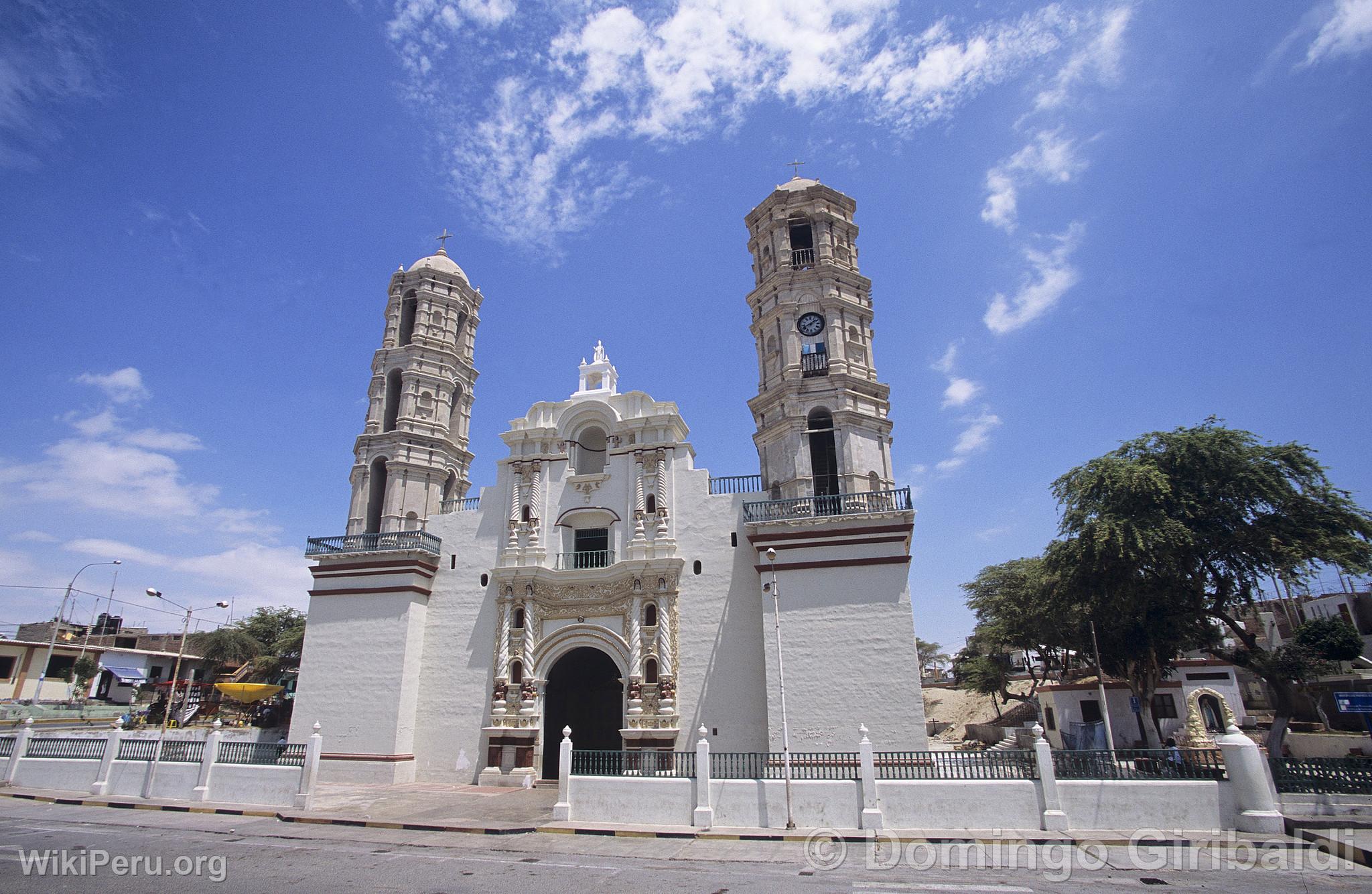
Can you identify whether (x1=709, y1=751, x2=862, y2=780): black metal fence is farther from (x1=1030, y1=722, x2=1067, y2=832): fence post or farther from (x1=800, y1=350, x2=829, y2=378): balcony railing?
(x1=800, y1=350, x2=829, y2=378): balcony railing

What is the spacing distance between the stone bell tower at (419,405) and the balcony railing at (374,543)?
67 cm

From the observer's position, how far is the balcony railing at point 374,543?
24.0 metres

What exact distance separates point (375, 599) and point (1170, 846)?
21.5m

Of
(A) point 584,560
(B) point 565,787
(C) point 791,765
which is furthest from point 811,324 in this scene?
(B) point 565,787

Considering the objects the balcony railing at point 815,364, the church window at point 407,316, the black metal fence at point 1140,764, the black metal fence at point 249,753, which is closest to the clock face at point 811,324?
the balcony railing at point 815,364

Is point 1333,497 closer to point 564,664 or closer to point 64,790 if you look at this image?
point 564,664

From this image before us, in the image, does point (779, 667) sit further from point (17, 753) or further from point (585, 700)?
point (17, 753)

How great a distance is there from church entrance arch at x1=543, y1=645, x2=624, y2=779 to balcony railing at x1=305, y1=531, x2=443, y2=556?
6.01 m

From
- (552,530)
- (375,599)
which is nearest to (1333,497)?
(552,530)

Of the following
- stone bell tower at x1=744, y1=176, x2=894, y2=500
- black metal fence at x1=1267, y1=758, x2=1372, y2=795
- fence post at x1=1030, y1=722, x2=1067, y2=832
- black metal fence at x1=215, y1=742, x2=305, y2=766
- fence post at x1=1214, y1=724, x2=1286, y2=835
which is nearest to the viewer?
fence post at x1=1214, y1=724, x2=1286, y2=835

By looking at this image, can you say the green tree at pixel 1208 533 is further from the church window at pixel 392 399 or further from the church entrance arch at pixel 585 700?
the church window at pixel 392 399

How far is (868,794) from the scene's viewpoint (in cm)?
1307

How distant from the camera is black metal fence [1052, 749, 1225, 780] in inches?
506

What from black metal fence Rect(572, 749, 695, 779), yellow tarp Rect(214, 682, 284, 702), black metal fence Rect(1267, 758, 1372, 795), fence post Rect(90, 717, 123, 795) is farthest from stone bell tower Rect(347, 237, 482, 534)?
black metal fence Rect(1267, 758, 1372, 795)
